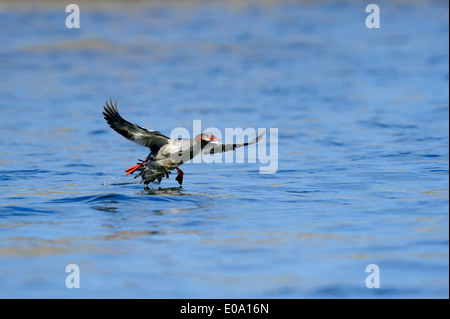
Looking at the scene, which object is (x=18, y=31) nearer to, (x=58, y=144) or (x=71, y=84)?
(x=71, y=84)

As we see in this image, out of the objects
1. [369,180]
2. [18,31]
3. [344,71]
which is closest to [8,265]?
[369,180]

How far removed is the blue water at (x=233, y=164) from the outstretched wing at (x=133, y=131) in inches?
→ 32.6

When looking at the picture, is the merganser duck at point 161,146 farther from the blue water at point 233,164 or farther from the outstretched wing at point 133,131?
the blue water at point 233,164

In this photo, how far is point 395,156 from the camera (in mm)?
14703

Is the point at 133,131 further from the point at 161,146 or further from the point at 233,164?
the point at 233,164

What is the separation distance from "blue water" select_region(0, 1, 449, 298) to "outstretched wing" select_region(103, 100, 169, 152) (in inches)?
32.6

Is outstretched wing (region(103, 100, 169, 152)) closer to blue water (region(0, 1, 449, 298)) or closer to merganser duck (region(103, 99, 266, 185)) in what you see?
merganser duck (region(103, 99, 266, 185))

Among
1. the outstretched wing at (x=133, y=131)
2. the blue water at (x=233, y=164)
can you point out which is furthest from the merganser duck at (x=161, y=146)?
the blue water at (x=233, y=164)

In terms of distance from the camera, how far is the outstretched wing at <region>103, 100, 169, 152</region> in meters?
11.3

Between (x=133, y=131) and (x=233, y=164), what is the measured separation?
362 cm

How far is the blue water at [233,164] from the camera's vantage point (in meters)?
8.13

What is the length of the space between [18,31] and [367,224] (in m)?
25.5

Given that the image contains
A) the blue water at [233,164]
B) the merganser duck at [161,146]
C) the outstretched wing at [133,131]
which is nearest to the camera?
the blue water at [233,164]

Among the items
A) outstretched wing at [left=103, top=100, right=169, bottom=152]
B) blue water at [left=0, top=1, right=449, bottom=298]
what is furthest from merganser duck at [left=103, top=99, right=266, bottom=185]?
blue water at [left=0, top=1, right=449, bottom=298]
